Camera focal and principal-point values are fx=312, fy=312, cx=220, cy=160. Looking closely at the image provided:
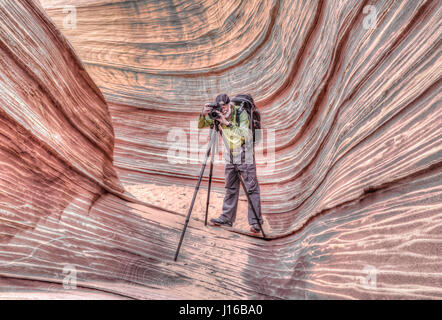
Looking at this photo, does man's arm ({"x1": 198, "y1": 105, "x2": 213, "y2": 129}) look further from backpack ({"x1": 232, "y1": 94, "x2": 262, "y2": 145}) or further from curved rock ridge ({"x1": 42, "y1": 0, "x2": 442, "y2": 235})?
curved rock ridge ({"x1": 42, "y1": 0, "x2": 442, "y2": 235})

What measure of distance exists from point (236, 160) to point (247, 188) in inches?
11.1

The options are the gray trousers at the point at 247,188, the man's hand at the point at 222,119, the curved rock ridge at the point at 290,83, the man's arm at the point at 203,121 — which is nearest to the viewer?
the curved rock ridge at the point at 290,83

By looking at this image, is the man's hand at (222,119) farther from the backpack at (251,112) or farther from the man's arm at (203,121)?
the backpack at (251,112)

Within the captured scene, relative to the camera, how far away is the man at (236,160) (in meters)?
2.87

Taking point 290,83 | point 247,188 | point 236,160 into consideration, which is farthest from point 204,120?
point 290,83

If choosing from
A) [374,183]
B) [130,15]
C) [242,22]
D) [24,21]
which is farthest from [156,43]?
[374,183]

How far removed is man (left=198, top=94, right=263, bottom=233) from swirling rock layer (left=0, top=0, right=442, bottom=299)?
0.27 meters

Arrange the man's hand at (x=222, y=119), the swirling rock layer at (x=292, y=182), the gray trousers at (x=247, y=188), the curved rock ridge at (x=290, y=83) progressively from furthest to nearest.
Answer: the gray trousers at (x=247, y=188)
the man's hand at (x=222, y=119)
the curved rock ridge at (x=290, y=83)
the swirling rock layer at (x=292, y=182)

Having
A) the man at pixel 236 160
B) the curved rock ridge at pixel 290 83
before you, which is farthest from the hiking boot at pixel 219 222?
the curved rock ridge at pixel 290 83

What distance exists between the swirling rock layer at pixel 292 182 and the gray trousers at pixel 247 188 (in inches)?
10.3

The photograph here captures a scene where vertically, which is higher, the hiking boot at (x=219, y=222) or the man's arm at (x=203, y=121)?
the man's arm at (x=203, y=121)

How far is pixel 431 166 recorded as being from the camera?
111 centimetres

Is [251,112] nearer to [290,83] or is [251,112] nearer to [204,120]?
[204,120]

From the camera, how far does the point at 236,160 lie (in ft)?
9.50
